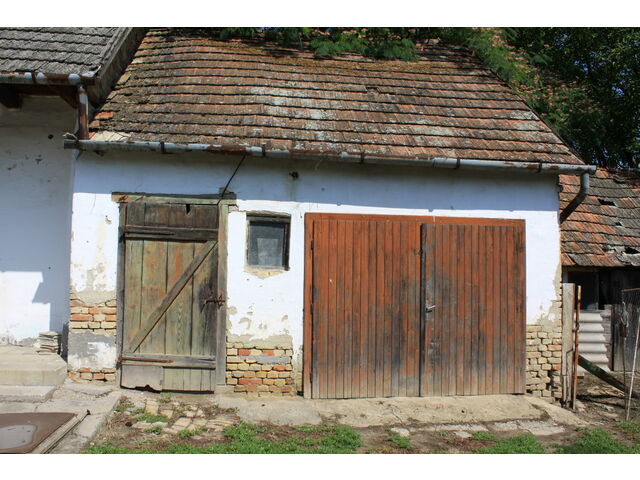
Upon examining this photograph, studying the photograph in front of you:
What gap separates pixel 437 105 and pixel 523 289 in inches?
117

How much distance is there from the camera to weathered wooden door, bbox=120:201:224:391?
5.89 meters

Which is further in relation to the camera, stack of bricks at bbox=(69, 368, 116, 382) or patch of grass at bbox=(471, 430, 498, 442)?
stack of bricks at bbox=(69, 368, 116, 382)

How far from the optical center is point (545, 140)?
6848 mm

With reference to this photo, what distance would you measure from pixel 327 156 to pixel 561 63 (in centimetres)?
1059

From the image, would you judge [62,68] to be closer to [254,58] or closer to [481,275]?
[254,58]

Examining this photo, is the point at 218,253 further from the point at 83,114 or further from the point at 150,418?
the point at 83,114

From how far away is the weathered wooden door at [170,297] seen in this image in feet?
19.3

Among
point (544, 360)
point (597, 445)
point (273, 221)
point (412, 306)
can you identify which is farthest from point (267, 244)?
point (597, 445)

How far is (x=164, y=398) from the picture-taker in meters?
5.75

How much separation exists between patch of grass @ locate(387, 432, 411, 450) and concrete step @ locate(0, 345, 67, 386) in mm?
3803

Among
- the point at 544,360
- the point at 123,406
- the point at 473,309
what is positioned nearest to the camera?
the point at 123,406

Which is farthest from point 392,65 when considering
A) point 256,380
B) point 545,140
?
point 256,380

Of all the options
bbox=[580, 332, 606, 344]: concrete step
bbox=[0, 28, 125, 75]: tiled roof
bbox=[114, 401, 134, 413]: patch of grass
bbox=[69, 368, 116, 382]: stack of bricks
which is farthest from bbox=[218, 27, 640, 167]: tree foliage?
bbox=[114, 401, 134, 413]: patch of grass

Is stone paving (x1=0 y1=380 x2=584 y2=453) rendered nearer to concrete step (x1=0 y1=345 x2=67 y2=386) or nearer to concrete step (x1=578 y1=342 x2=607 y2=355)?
concrete step (x1=0 y1=345 x2=67 y2=386)
